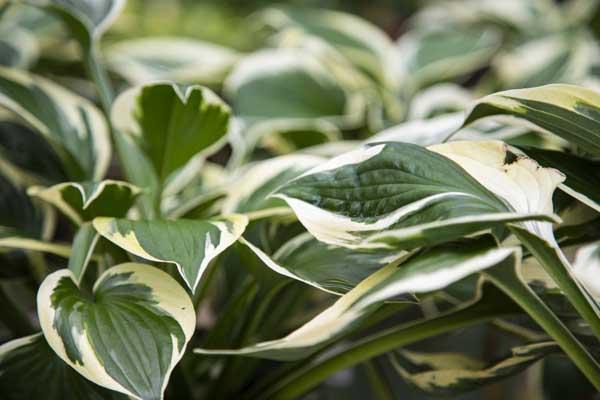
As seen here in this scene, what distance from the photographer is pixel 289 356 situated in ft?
1.21

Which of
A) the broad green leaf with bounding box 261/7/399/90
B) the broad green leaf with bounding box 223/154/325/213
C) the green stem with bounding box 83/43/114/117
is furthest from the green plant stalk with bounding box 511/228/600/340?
the broad green leaf with bounding box 261/7/399/90

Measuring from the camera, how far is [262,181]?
575mm

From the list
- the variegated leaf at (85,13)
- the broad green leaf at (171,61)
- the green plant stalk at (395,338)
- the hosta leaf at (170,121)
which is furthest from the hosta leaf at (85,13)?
the green plant stalk at (395,338)

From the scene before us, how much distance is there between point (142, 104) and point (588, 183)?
34cm

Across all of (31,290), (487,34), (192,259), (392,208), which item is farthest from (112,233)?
(487,34)

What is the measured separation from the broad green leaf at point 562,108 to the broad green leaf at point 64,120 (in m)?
0.38

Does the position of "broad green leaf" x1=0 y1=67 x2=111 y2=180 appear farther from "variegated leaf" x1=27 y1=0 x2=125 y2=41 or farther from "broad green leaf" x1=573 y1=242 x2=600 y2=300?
"broad green leaf" x1=573 y1=242 x2=600 y2=300

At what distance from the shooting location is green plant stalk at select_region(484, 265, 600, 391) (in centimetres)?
38

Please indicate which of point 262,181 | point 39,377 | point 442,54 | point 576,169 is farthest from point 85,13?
point 442,54

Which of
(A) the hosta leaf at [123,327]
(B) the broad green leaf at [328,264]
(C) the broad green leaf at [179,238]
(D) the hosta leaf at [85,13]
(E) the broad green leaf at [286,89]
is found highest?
(D) the hosta leaf at [85,13]

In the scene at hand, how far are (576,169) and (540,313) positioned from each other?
0.41 ft

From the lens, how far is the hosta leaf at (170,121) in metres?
0.53

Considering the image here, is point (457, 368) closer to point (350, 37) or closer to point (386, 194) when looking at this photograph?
point (386, 194)

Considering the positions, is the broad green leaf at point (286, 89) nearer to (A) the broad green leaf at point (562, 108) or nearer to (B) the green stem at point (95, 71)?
(B) the green stem at point (95, 71)
